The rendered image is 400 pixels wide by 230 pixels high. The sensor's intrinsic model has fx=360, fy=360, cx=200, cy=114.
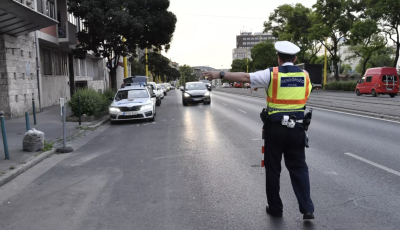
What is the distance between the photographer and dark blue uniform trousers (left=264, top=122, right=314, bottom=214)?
3.91m

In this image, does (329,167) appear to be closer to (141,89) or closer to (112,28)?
(141,89)

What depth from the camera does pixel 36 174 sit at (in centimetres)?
672

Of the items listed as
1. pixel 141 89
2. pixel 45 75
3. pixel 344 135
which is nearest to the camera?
pixel 344 135

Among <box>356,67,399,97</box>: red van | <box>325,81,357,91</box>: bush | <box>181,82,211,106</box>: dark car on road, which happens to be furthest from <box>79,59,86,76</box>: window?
<box>325,81,357,91</box>: bush

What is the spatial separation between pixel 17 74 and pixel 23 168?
1095 centimetres

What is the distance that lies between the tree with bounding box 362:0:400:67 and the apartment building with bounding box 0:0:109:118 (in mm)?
28077

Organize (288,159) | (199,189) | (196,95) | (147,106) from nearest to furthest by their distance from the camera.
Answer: (288,159) → (199,189) → (147,106) → (196,95)

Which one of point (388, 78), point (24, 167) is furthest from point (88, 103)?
point (388, 78)

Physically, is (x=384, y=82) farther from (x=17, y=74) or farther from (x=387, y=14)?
(x=17, y=74)

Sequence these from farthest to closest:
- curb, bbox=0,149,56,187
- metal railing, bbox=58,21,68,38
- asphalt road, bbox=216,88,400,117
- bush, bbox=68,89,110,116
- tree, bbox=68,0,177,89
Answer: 1. metal railing, bbox=58,21,68,38
2. tree, bbox=68,0,177,89
3. asphalt road, bbox=216,88,400,117
4. bush, bbox=68,89,110,116
5. curb, bbox=0,149,56,187

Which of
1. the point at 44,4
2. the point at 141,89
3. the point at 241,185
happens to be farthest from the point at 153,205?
the point at 44,4

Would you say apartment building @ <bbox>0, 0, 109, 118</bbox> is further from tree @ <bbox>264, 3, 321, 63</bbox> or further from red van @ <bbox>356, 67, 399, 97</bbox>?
tree @ <bbox>264, 3, 321, 63</bbox>

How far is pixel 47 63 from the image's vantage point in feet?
78.5

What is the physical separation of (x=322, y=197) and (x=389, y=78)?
27.6 meters
